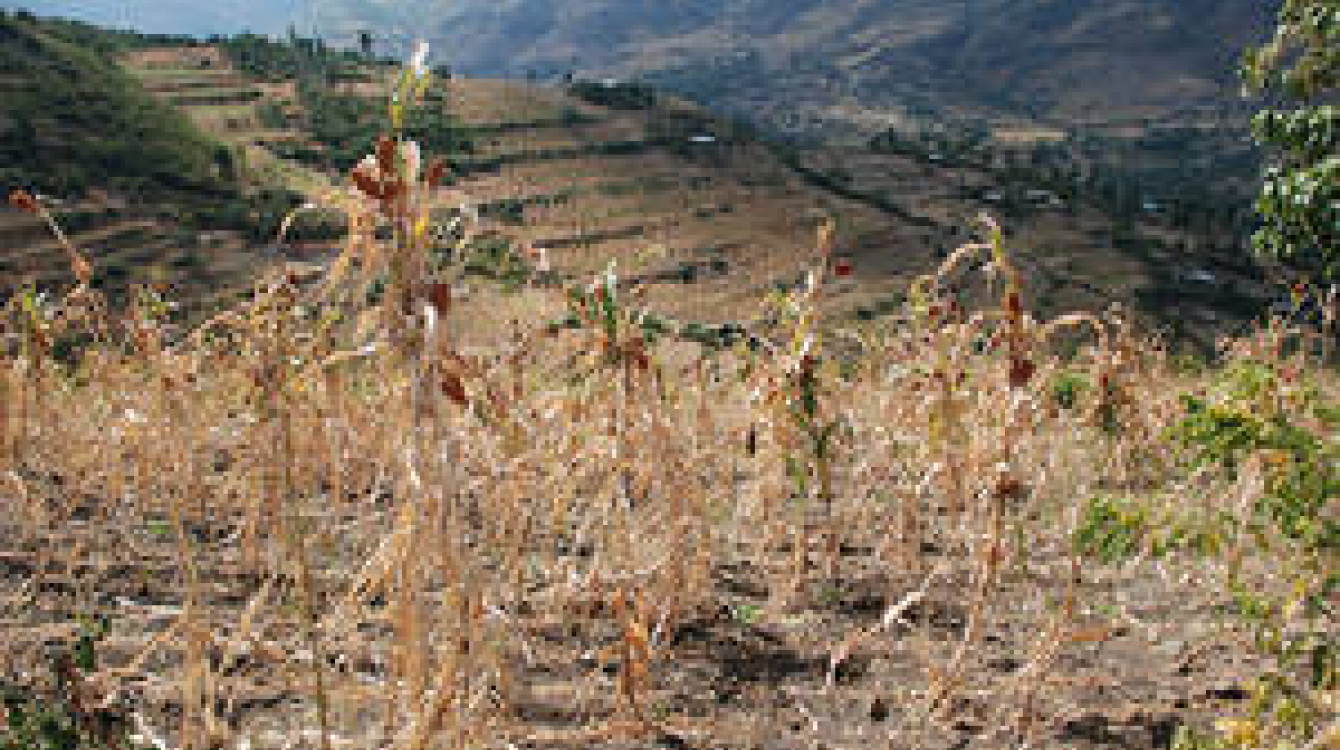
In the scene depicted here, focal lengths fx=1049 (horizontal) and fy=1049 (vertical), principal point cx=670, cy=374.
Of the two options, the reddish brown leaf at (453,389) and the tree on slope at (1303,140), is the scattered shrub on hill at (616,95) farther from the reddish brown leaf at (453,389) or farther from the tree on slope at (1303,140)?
the reddish brown leaf at (453,389)

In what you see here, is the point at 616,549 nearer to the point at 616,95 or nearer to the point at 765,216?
the point at 765,216

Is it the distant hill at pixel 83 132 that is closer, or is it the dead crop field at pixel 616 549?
the dead crop field at pixel 616 549

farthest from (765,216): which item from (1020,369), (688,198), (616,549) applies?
(1020,369)

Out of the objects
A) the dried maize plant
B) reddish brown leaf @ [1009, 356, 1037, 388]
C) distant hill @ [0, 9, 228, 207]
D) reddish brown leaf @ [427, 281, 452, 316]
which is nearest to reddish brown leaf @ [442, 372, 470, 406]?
reddish brown leaf @ [427, 281, 452, 316]

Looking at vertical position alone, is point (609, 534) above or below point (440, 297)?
below

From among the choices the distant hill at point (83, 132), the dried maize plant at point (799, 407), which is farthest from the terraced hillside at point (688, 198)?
the dried maize plant at point (799, 407)

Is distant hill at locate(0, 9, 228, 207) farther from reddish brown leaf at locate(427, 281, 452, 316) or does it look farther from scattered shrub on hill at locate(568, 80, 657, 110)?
reddish brown leaf at locate(427, 281, 452, 316)

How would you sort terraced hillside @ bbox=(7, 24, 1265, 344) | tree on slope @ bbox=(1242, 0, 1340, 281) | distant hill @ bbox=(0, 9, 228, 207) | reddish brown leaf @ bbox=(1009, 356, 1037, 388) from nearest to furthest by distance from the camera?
reddish brown leaf @ bbox=(1009, 356, 1037, 388)
tree on slope @ bbox=(1242, 0, 1340, 281)
distant hill @ bbox=(0, 9, 228, 207)
terraced hillside @ bbox=(7, 24, 1265, 344)

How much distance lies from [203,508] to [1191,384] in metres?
7.44

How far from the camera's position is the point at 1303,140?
972cm

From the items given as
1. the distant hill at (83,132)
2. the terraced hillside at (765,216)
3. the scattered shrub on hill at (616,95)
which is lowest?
the terraced hillside at (765,216)

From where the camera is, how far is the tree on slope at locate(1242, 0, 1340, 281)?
29.0 feet

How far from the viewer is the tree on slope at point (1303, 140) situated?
8852 millimetres

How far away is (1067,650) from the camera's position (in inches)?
182
